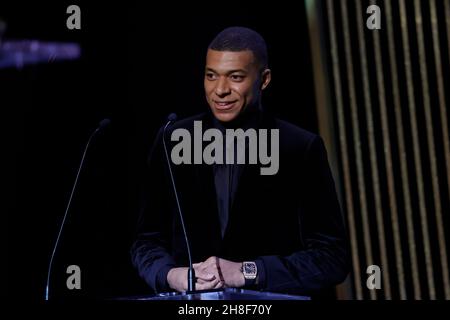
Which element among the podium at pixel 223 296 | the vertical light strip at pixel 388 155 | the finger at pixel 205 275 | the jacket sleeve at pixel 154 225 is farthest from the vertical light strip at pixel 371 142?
the podium at pixel 223 296

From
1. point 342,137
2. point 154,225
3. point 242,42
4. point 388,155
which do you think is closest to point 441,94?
point 388,155

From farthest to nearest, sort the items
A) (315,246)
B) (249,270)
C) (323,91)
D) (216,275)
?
(323,91)
(315,246)
(249,270)
(216,275)

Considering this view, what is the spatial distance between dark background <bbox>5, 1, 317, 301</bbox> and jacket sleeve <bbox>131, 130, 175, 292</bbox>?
7 centimetres

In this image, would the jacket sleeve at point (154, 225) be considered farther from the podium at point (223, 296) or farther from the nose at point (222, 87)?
the podium at point (223, 296)

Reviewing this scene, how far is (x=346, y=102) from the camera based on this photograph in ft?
14.4

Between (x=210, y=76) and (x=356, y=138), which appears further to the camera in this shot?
(x=356, y=138)

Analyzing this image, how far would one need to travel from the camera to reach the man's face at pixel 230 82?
3.56 m

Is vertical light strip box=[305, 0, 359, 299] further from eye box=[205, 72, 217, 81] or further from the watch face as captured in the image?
the watch face

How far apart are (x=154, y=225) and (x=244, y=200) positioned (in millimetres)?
405

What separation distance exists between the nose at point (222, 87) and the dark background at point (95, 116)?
141 mm

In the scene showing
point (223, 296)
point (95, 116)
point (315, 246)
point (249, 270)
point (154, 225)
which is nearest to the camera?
point (223, 296)

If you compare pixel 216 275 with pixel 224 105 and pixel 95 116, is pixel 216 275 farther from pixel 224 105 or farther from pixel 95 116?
pixel 95 116

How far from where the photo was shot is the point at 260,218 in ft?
11.5

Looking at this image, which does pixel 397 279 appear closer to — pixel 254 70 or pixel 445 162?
pixel 445 162
